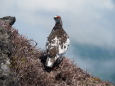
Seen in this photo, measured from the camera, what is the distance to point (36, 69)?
13.2 metres

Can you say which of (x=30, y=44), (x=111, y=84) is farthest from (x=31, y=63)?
(x=111, y=84)

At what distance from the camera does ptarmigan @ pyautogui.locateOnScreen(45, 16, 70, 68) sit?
49.1 ft

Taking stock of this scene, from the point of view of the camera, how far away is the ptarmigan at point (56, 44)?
15.0 metres

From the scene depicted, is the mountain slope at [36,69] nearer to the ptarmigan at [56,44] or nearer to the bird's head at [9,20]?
the ptarmigan at [56,44]

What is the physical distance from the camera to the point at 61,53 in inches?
608

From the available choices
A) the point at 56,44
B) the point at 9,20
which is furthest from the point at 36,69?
the point at 9,20

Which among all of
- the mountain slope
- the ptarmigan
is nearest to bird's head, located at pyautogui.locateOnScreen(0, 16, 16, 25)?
the mountain slope

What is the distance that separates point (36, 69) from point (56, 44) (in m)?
2.62

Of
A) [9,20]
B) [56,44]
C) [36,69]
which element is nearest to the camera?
[36,69]

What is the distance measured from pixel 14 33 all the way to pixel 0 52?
371cm

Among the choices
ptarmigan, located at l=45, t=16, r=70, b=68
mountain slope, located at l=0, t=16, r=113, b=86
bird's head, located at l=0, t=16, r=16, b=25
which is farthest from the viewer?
bird's head, located at l=0, t=16, r=16, b=25

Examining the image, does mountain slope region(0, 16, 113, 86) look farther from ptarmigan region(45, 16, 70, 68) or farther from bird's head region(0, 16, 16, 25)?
bird's head region(0, 16, 16, 25)

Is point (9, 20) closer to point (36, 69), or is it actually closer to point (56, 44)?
point (56, 44)

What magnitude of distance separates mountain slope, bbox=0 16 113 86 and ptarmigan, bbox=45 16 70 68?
16.6 inches
